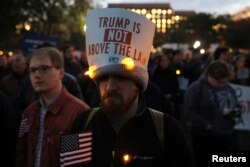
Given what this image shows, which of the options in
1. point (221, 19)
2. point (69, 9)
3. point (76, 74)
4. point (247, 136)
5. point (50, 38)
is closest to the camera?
point (247, 136)

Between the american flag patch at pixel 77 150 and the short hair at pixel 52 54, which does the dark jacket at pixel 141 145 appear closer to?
the american flag patch at pixel 77 150

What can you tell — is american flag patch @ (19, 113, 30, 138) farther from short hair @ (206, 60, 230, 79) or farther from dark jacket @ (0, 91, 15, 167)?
short hair @ (206, 60, 230, 79)

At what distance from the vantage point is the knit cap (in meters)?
2.67

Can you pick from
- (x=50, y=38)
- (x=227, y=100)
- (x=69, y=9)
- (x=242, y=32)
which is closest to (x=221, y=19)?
(x=242, y=32)

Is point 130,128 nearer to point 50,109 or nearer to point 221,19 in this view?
point 50,109

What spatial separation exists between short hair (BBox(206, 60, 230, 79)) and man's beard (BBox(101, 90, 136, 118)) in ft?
12.0

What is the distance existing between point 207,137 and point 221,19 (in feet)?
230

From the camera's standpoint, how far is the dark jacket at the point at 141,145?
2.60 m

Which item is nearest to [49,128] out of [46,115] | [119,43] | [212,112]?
[46,115]

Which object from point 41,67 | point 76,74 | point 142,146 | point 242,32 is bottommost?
point 142,146

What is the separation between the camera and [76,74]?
10.1m

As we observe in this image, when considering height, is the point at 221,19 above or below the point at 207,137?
above

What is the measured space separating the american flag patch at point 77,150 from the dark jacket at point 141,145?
0.10 feet

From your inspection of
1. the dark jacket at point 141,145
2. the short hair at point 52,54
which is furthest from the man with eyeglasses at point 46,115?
the dark jacket at point 141,145
